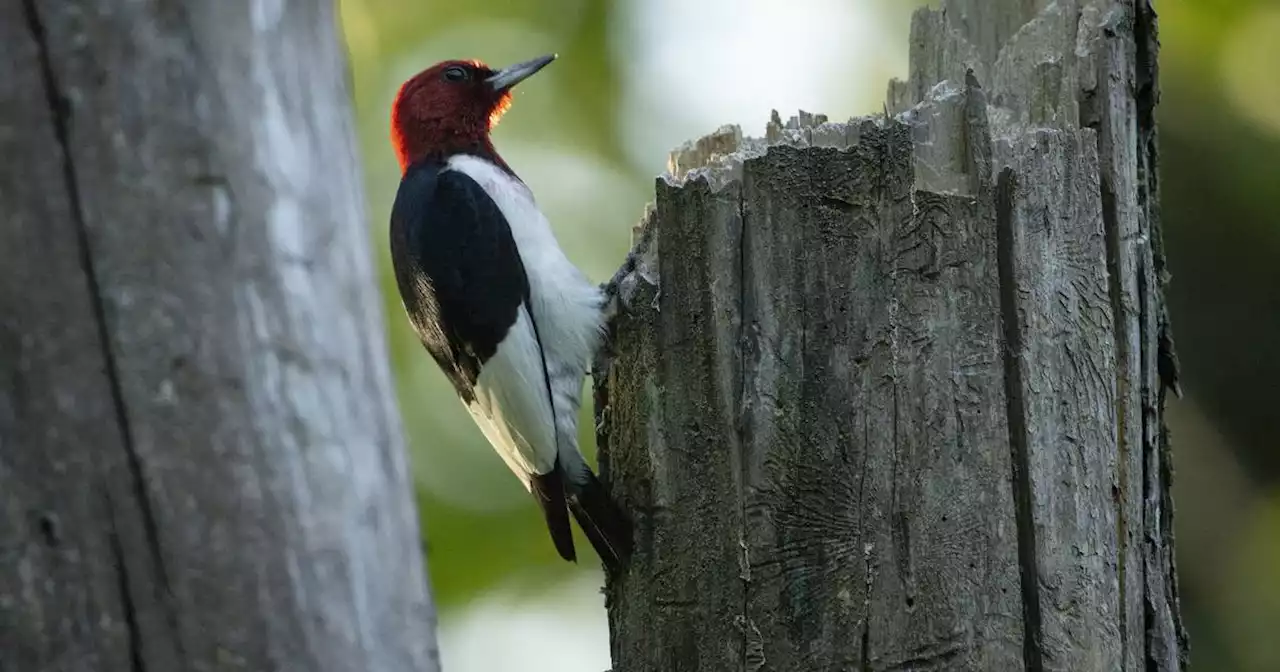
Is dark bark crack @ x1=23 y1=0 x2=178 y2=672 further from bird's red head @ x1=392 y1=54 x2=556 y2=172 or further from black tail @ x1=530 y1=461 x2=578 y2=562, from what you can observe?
bird's red head @ x1=392 y1=54 x2=556 y2=172

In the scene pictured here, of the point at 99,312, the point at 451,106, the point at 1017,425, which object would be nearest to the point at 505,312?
the point at 451,106

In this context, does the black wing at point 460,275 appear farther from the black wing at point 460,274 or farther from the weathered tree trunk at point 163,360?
the weathered tree trunk at point 163,360

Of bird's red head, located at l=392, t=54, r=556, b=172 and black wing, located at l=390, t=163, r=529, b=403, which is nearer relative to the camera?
black wing, located at l=390, t=163, r=529, b=403

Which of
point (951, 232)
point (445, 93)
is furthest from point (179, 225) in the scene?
point (445, 93)

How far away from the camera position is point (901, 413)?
8.20ft

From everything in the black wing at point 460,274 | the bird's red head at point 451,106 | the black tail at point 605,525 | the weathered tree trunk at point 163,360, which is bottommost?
the black tail at point 605,525

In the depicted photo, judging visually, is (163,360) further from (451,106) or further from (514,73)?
(514,73)

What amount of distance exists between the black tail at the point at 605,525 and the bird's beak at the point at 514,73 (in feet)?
7.31

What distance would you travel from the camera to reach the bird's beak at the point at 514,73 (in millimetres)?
5004

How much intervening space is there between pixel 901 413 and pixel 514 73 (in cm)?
291

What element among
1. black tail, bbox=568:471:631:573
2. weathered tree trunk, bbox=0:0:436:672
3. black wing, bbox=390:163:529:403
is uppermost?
black wing, bbox=390:163:529:403

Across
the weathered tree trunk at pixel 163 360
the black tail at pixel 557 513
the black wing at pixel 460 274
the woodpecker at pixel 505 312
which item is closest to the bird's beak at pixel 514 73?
the woodpecker at pixel 505 312

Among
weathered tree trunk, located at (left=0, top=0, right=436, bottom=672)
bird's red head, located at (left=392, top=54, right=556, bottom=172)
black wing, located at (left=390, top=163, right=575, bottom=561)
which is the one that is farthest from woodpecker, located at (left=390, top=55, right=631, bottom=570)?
weathered tree trunk, located at (left=0, top=0, right=436, bottom=672)

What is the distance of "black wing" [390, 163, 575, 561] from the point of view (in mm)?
4016
